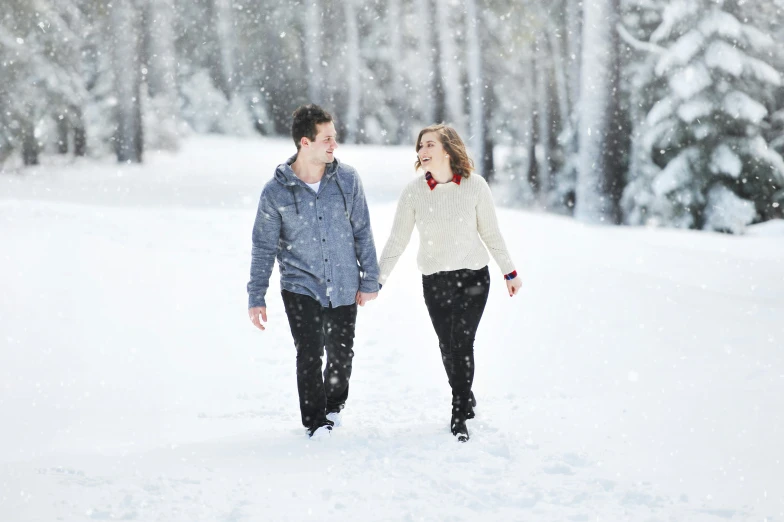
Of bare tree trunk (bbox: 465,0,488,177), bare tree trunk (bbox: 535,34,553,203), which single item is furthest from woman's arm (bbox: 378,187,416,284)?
bare tree trunk (bbox: 535,34,553,203)

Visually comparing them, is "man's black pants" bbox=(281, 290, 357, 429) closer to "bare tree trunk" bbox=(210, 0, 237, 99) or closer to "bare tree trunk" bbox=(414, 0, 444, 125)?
"bare tree trunk" bbox=(414, 0, 444, 125)

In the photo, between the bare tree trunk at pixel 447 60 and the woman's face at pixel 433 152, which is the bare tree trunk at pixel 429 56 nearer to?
the bare tree trunk at pixel 447 60

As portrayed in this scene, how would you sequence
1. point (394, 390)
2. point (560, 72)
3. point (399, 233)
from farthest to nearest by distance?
point (560, 72)
point (394, 390)
point (399, 233)

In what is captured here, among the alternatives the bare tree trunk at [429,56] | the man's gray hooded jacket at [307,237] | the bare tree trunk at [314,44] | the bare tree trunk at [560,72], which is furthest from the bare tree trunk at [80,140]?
the man's gray hooded jacket at [307,237]

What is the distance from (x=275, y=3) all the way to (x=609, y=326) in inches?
1127

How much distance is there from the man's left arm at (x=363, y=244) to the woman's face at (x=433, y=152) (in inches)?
18.0

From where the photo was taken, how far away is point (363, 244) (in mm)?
5227

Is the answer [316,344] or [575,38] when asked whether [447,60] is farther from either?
[316,344]

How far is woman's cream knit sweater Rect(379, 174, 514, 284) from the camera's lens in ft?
16.8

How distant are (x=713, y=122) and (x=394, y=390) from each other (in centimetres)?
1216

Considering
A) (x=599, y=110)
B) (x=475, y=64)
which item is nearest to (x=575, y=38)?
(x=475, y=64)

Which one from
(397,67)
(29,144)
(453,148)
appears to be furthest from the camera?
(397,67)

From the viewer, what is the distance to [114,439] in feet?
17.8

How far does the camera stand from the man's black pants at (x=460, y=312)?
16.8 feet
